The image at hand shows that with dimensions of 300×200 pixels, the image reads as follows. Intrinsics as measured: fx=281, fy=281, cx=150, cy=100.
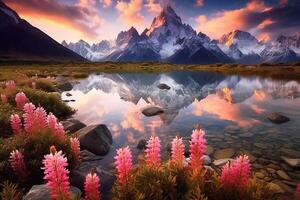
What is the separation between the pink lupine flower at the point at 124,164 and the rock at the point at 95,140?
744 centimetres

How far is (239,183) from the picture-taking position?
5547 mm

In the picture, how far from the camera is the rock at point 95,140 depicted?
41.7ft

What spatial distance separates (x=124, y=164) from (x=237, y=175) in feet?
7.37

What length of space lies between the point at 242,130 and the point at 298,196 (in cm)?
1058

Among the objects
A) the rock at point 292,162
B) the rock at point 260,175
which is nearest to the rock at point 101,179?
the rock at point 260,175

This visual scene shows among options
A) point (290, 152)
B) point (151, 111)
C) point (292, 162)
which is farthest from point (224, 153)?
point (151, 111)

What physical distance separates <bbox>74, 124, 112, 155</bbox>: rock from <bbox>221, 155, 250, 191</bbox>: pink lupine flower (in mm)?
7935

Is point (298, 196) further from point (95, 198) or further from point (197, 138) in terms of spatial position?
point (95, 198)

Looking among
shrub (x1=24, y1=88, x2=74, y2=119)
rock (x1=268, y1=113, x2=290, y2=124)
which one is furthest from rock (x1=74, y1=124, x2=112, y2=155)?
rock (x1=268, y1=113, x2=290, y2=124)

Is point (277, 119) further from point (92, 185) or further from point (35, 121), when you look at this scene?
point (92, 185)

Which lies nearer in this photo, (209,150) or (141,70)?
(209,150)

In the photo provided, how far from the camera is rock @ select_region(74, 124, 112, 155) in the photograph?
12703 mm

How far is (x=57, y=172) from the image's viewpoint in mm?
4332

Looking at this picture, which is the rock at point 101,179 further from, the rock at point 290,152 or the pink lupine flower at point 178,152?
the rock at point 290,152
